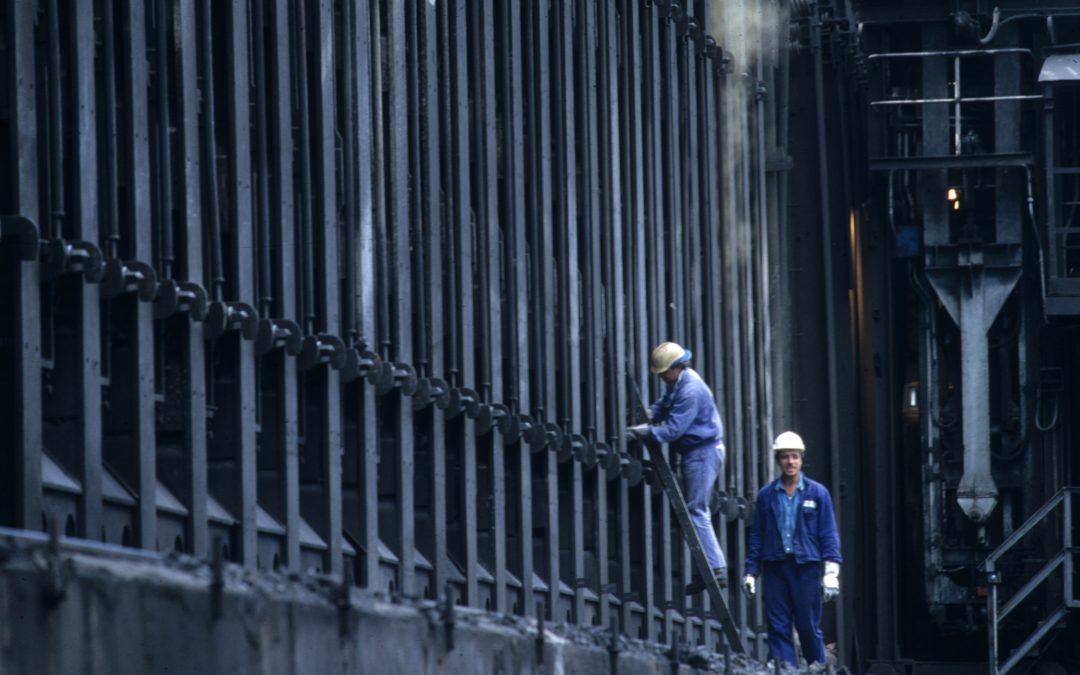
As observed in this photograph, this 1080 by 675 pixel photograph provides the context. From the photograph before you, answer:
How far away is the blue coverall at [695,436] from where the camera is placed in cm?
2097

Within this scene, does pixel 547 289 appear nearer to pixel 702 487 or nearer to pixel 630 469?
pixel 702 487

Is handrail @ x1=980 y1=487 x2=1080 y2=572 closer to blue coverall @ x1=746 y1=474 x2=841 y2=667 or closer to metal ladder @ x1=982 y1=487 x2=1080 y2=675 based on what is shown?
metal ladder @ x1=982 y1=487 x2=1080 y2=675

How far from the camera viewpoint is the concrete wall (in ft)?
24.0

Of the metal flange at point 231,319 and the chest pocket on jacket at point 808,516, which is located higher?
the metal flange at point 231,319

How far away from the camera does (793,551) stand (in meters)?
19.7

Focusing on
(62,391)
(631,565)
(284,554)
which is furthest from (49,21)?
(631,565)

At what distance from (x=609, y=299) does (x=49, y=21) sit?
10.4 metres

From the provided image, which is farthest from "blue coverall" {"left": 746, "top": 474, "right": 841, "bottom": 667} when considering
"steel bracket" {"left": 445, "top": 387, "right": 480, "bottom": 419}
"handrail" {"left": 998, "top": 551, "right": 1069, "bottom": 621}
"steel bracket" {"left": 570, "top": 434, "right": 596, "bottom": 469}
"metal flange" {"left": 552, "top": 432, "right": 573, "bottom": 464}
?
"handrail" {"left": 998, "top": 551, "right": 1069, "bottom": 621}

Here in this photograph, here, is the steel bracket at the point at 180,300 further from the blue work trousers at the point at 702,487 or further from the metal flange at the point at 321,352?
the blue work trousers at the point at 702,487

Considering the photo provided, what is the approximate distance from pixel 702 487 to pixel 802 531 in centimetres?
220

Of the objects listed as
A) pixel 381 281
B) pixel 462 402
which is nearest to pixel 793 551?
pixel 462 402

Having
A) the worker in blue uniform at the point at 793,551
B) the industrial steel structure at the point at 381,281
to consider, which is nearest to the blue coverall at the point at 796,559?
the worker in blue uniform at the point at 793,551

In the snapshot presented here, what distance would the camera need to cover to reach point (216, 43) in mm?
16828

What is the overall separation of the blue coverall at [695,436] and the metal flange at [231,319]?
5403mm
